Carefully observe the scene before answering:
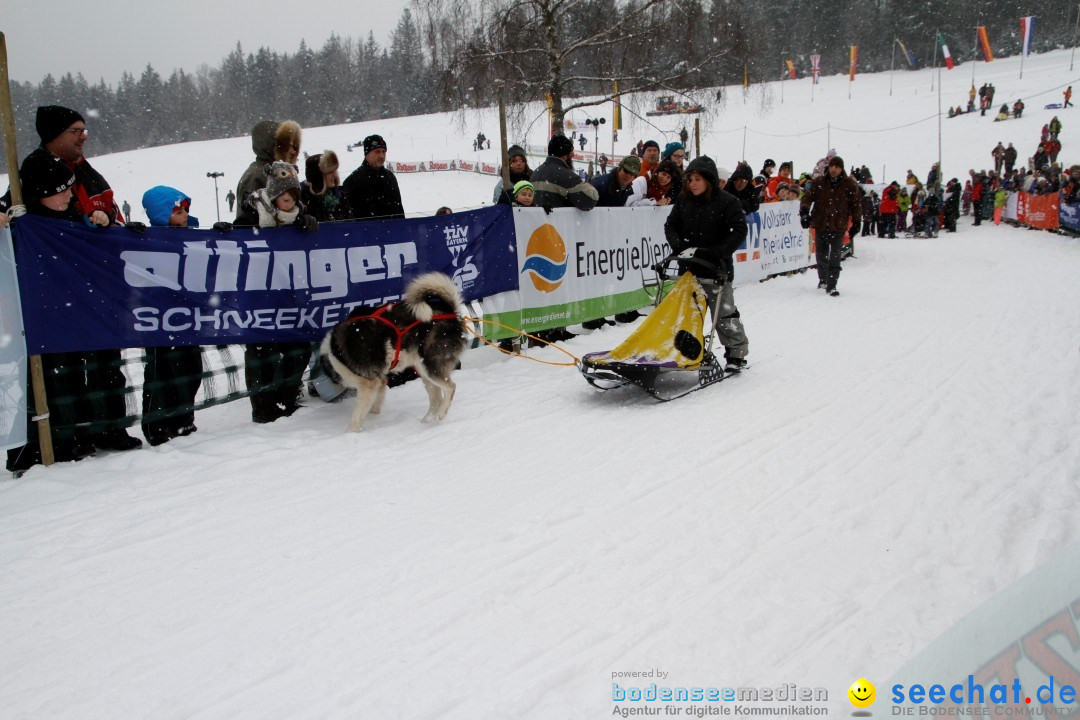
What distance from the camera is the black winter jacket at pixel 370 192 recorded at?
657cm

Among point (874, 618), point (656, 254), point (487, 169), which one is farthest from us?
point (487, 169)

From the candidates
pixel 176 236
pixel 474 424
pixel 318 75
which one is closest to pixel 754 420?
pixel 474 424

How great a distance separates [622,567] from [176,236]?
3.91 m

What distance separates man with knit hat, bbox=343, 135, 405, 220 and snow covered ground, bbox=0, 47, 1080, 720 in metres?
1.90

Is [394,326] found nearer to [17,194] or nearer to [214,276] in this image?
[214,276]

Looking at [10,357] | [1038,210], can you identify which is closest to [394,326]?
[10,357]

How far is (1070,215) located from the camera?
1777cm

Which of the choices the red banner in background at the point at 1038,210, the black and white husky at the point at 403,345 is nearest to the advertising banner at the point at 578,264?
the black and white husky at the point at 403,345

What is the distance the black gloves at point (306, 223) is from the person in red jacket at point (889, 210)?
2006 cm

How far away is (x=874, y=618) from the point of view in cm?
250

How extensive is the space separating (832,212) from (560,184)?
4847mm

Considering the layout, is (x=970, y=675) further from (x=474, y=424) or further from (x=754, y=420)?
(x=474, y=424)

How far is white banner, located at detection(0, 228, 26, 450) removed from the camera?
4027 mm

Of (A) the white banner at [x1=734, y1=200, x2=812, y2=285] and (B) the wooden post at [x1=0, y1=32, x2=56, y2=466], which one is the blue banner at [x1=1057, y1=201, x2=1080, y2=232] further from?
(B) the wooden post at [x1=0, y1=32, x2=56, y2=466]
